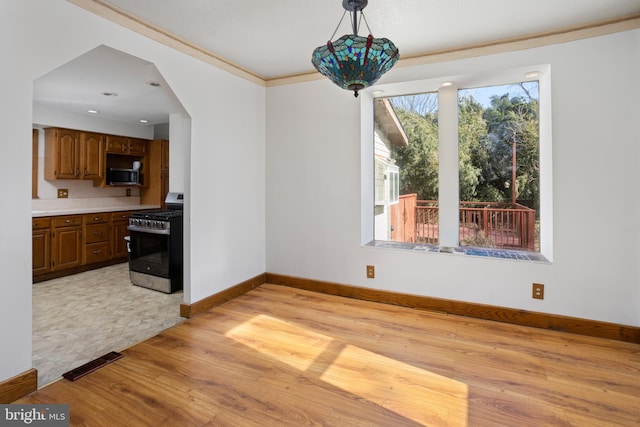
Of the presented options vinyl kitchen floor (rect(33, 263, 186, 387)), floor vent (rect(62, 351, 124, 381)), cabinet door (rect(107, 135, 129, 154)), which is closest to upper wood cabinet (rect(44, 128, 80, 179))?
cabinet door (rect(107, 135, 129, 154))

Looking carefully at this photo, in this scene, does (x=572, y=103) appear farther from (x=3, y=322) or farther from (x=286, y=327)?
(x=3, y=322)

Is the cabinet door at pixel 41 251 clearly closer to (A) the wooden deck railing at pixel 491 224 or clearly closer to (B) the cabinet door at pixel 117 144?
(B) the cabinet door at pixel 117 144

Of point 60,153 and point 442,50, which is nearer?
point 442,50

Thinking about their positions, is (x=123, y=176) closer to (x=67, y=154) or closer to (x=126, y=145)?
(x=126, y=145)

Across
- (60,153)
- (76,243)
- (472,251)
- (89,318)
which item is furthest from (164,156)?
(472,251)

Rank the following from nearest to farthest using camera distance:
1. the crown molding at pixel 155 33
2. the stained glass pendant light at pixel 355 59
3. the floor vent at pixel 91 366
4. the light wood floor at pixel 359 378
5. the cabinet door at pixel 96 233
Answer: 1. the stained glass pendant light at pixel 355 59
2. the light wood floor at pixel 359 378
3. the floor vent at pixel 91 366
4. the crown molding at pixel 155 33
5. the cabinet door at pixel 96 233

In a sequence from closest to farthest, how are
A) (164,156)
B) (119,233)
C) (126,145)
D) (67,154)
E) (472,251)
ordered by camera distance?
(472,251), (67,154), (119,233), (126,145), (164,156)

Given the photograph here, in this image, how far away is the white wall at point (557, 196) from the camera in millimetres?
2492

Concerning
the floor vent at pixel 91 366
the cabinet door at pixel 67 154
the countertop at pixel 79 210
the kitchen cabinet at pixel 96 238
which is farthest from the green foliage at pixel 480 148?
the cabinet door at pixel 67 154

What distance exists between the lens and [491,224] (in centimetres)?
318

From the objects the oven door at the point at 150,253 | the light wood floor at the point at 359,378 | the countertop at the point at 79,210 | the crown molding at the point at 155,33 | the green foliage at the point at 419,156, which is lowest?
the light wood floor at the point at 359,378

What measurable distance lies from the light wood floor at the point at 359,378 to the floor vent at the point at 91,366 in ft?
0.18

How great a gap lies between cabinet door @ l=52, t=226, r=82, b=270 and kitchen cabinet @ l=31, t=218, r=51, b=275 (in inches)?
3.3

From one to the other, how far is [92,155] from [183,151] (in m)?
2.77
